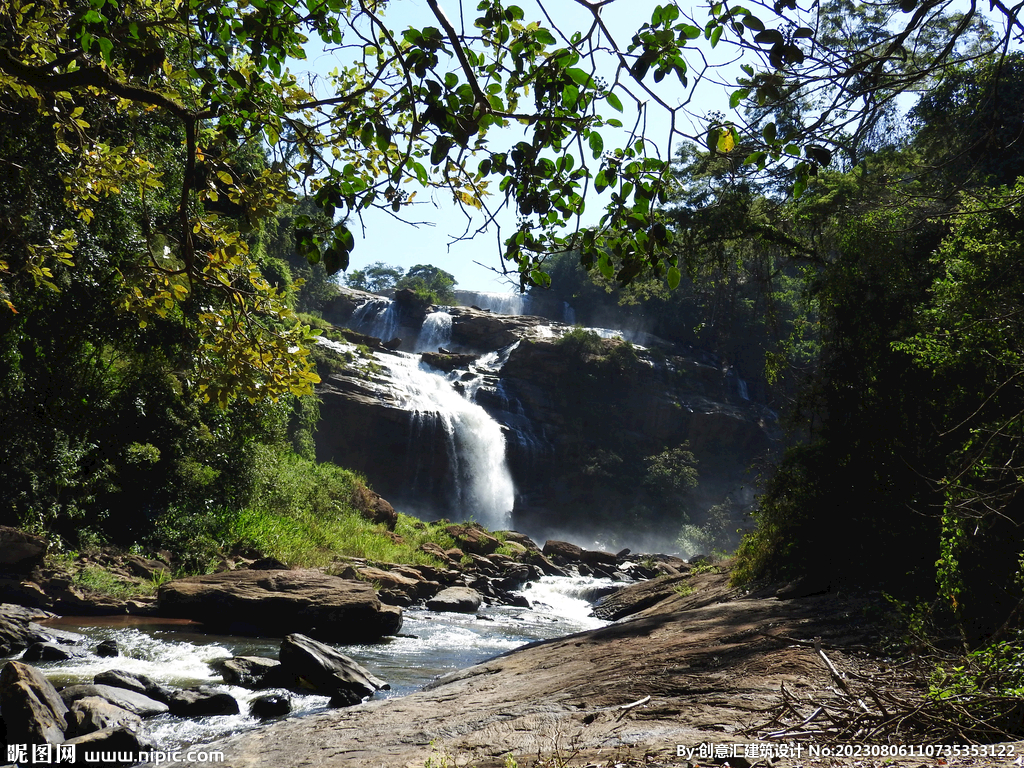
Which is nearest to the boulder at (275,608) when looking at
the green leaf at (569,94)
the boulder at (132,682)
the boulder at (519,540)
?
the boulder at (132,682)

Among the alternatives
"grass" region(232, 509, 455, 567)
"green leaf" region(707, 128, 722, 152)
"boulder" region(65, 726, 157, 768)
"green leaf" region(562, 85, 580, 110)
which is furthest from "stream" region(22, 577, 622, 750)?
"green leaf" region(707, 128, 722, 152)

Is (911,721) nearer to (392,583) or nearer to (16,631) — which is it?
(16,631)

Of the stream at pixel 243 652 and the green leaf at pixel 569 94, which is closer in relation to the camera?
the green leaf at pixel 569 94

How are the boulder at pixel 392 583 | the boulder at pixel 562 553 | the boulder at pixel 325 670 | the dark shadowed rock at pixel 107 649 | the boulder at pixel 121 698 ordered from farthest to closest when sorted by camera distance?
the boulder at pixel 562 553
the boulder at pixel 392 583
the dark shadowed rock at pixel 107 649
the boulder at pixel 325 670
the boulder at pixel 121 698

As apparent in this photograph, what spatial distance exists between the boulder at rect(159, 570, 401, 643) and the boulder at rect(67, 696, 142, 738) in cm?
434

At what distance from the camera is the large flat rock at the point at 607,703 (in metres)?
3.24

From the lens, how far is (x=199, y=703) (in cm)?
617

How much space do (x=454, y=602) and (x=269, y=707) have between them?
25.3 ft

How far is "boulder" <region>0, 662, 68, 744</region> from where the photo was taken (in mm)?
4652

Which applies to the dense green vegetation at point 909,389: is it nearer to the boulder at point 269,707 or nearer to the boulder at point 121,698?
the boulder at point 269,707

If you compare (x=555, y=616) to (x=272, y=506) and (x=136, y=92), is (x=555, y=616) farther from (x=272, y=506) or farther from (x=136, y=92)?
(x=136, y=92)

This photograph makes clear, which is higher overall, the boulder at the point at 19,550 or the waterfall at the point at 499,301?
the waterfall at the point at 499,301

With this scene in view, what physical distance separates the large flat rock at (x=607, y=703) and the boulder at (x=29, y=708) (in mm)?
1233

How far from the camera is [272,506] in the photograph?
1562cm
